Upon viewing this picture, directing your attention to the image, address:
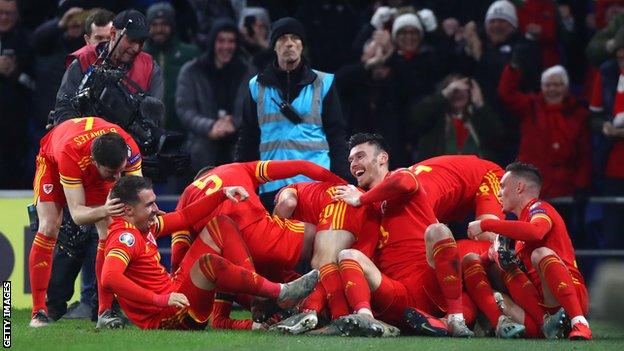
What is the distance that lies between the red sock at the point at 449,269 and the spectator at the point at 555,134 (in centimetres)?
351

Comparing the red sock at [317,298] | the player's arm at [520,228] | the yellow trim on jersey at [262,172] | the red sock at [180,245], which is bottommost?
the red sock at [317,298]

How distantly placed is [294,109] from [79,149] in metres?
2.17

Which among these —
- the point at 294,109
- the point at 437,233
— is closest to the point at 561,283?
the point at 437,233

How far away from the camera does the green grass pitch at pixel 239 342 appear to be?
9930mm

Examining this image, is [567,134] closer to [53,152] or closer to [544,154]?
[544,154]

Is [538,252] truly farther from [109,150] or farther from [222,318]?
[109,150]

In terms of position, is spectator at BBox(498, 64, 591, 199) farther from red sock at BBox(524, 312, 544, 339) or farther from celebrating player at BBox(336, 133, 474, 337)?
red sock at BBox(524, 312, 544, 339)

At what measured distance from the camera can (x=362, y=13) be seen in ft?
51.0

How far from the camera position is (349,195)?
36.8ft

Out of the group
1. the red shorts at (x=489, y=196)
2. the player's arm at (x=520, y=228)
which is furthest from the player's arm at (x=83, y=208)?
the red shorts at (x=489, y=196)

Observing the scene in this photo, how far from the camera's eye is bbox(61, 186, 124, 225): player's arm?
35.8 feet

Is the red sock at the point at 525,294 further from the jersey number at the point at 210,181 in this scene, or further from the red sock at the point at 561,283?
the jersey number at the point at 210,181

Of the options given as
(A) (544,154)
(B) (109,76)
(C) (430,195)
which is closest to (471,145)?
(A) (544,154)

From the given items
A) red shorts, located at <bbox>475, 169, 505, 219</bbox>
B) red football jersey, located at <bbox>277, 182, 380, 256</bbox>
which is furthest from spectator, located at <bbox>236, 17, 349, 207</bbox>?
red shorts, located at <bbox>475, 169, 505, 219</bbox>
